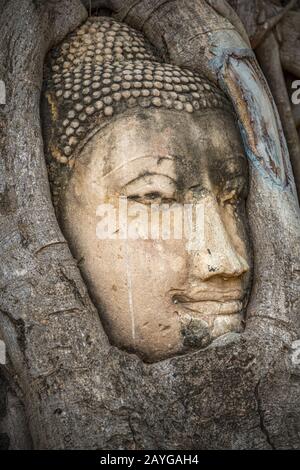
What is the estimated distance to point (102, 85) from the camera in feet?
11.0

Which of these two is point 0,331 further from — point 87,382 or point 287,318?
point 287,318

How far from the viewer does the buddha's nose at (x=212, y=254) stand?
323cm

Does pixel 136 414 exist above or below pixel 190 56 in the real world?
below

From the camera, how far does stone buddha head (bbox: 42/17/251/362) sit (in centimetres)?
325

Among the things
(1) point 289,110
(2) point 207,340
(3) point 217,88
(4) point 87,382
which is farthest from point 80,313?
(1) point 289,110

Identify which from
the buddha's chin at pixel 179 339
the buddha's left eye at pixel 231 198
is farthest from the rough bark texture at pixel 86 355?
the buddha's left eye at pixel 231 198

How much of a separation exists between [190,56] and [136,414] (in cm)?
154

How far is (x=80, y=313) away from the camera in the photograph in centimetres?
309

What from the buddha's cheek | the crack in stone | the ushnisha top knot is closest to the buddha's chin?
the buddha's cheek

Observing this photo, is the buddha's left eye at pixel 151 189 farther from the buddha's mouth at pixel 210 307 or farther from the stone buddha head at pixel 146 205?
the buddha's mouth at pixel 210 307

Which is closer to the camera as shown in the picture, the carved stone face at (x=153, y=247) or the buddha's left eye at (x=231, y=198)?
the carved stone face at (x=153, y=247)

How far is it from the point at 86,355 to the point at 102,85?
1.05 metres

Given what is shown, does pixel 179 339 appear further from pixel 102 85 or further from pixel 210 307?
pixel 102 85

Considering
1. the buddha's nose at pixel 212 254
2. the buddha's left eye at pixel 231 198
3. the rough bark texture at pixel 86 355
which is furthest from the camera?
the buddha's left eye at pixel 231 198
